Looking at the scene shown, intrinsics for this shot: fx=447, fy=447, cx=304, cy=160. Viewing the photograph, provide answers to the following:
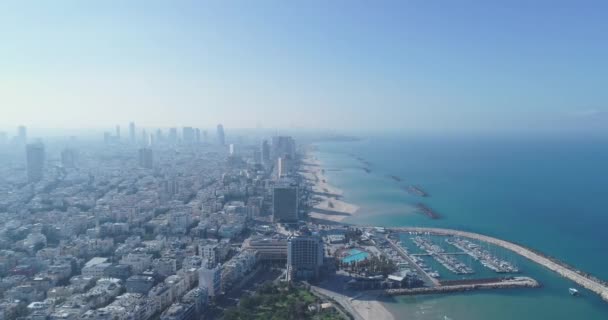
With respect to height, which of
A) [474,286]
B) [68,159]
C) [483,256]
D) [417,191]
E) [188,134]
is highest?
[188,134]

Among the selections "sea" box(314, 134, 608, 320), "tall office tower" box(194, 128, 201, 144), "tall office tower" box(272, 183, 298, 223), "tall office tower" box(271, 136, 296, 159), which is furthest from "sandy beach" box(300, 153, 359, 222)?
"tall office tower" box(194, 128, 201, 144)

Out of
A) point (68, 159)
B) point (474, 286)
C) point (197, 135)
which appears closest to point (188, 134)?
point (197, 135)

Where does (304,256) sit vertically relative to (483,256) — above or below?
above

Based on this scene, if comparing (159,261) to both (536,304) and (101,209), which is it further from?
(536,304)

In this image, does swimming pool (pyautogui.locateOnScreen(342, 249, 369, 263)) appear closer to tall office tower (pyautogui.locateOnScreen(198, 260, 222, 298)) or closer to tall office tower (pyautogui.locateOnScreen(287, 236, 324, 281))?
tall office tower (pyautogui.locateOnScreen(287, 236, 324, 281))

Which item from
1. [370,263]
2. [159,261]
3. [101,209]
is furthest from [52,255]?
[370,263]

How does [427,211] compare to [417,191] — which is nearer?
[427,211]

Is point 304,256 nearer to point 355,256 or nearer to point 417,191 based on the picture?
point 355,256
